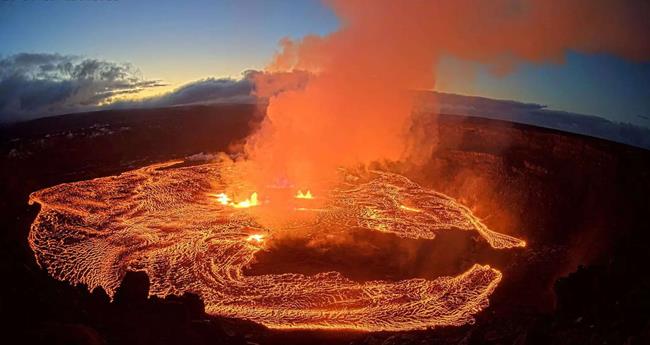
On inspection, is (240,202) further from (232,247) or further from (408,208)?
(408,208)

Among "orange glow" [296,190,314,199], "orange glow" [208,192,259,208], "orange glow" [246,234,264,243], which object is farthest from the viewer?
"orange glow" [296,190,314,199]

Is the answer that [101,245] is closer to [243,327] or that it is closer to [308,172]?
[243,327]

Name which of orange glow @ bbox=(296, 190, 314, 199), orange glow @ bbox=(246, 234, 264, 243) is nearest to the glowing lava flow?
orange glow @ bbox=(246, 234, 264, 243)

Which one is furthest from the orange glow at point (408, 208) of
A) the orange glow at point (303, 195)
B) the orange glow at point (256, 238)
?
the orange glow at point (256, 238)

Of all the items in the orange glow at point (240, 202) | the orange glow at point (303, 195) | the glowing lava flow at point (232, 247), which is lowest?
the glowing lava flow at point (232, 247)

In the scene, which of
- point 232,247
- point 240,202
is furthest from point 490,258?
point 240,202

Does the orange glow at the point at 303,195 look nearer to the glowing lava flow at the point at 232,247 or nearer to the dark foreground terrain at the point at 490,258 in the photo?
the glowing lava flow at the point at 232,247

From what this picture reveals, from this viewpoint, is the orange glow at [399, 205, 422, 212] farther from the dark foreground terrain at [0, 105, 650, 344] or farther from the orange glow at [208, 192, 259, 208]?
the orange glow at [208, 192, 259, 208]
